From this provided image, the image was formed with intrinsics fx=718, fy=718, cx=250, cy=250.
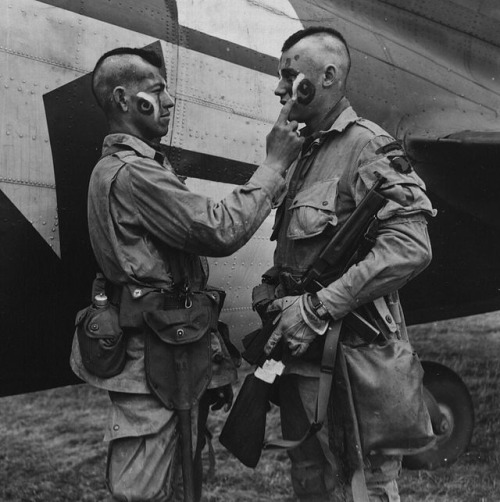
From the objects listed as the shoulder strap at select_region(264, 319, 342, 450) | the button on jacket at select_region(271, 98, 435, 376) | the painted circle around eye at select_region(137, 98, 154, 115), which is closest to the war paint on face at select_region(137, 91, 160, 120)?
the painted circle around eye at select_region(137, 98, 154, 115)

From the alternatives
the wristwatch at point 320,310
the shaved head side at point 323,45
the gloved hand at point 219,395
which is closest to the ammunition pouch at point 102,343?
the gloved hand at point 219,395

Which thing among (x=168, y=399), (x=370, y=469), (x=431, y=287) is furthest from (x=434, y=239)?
(x=168, y=399)

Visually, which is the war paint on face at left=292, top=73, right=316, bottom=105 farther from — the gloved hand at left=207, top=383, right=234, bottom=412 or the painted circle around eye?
the gloved hand at left=207, top=383, right=234, bottom=412

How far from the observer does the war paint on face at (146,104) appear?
Answer: 2879 millimetres

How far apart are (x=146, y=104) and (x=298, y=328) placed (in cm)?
109

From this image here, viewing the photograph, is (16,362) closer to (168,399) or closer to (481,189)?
(168,399)

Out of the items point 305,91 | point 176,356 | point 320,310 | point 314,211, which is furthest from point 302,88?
point 176,356

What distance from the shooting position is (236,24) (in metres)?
3.93

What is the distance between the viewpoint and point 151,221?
2654 millimetres

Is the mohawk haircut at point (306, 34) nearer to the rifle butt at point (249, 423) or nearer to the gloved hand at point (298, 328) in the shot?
the gloved hand at point (298, 328)

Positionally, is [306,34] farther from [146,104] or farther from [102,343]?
[102,343]

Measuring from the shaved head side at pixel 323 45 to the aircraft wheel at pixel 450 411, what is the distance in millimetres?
2698

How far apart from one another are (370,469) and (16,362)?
166cm

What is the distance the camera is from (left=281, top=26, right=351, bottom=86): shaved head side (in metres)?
2.87
